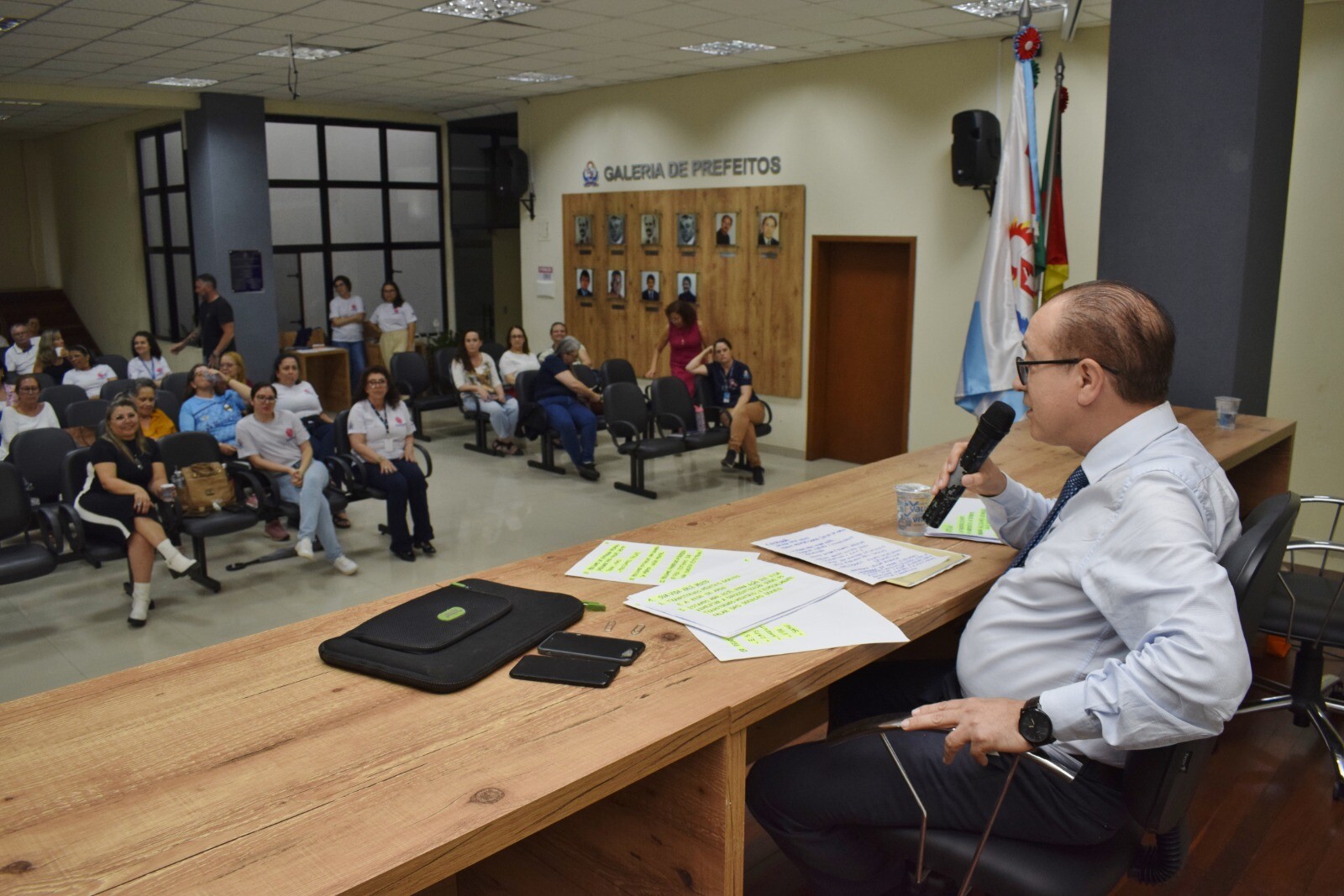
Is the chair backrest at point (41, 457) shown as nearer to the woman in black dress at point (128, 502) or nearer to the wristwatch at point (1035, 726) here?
the woman in black dress at point (128, 502)

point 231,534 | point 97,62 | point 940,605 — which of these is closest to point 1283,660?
point 940,605

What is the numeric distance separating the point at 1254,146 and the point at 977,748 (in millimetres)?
3298

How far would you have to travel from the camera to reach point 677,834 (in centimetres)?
167

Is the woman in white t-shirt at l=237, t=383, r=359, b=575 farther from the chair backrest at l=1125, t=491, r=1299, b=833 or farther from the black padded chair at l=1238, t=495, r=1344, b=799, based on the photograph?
the chair backrest at l=1125, t=491, r=1299, b=833

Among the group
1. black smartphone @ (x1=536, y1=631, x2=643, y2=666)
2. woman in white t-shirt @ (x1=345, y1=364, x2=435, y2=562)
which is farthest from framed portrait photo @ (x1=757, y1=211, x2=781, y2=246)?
black smartphone @ (x1=536, y1=631, x2=643, y2=666)

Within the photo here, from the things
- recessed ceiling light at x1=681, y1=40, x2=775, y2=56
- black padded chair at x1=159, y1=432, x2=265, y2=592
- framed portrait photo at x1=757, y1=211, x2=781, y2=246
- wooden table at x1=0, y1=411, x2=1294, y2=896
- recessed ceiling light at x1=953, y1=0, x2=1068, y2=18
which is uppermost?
recessed ceiling light at x1=681, y1=40, x2=775, y2=56

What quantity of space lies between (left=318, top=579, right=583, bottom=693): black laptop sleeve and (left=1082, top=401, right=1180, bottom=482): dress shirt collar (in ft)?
3.31

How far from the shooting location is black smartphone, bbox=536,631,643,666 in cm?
172

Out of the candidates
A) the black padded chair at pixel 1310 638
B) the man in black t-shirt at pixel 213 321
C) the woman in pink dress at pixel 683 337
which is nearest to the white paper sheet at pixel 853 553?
the black padded chair at pixel 1310 638

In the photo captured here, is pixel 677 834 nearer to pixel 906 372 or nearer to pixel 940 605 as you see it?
pixel 940 605

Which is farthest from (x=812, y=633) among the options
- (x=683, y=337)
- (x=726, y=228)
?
(x=726, y=228)

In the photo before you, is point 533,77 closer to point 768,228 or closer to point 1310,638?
point 768,228

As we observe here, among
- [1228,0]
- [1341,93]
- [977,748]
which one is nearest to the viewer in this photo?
[977,748]

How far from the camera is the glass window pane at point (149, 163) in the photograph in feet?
41.1
